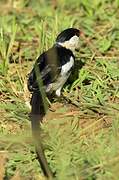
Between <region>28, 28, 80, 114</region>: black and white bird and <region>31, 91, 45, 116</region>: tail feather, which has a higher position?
<region>28, 28, 80, 114</region>: black and white bird

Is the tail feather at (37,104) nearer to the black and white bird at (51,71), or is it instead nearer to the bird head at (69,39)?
the black and white bird at (51,71)

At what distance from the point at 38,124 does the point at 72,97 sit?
49 centimetres

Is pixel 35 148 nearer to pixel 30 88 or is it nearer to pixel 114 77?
pixel 30 88

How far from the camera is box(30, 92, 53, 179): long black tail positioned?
3.30 metres

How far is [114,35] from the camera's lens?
4965mm

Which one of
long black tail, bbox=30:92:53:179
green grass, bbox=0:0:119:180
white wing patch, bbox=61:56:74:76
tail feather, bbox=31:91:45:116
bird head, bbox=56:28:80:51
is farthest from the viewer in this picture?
bird head, bbox=56:28:80:51

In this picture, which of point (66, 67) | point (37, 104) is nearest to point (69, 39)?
point (66, 67)

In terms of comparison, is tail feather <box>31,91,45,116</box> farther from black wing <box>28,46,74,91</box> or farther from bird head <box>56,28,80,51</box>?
bird head <box>56,28,80,51</box>

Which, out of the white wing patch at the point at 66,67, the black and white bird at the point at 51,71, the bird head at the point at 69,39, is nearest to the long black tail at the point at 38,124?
the black and white bird at the point at 51,71

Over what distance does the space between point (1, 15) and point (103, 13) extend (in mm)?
921

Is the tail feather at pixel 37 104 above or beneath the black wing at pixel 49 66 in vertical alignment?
beneath

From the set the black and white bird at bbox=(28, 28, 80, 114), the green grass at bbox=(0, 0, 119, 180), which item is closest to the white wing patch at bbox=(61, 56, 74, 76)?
the black and white bird at bbox=(28, 28, 80, 114)

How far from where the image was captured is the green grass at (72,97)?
3430mm

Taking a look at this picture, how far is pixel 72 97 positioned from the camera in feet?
13.5
